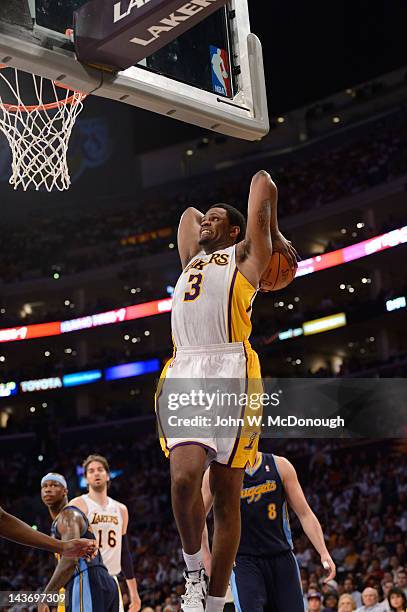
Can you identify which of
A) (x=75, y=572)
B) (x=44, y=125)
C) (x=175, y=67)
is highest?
(x=44, y=125)

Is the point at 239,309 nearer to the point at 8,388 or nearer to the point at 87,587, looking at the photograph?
the point at 87,587

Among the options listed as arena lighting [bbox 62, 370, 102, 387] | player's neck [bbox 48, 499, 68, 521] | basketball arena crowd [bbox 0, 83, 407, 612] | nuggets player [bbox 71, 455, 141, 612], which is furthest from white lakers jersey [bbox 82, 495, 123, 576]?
arena lighting [bbox 62, 370, 102, 387]

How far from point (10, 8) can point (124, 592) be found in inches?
487

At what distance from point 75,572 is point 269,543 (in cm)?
151

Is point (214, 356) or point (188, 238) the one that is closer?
point (214, 356)

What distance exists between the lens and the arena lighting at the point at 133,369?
27406mm

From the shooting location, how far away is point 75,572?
625cm

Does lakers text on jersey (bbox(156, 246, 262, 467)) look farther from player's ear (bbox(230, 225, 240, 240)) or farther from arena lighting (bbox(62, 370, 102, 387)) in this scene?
arena lighting (bbox(62, 370, 102, 387))

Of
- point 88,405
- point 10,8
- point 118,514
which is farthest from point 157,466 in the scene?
point 10,8

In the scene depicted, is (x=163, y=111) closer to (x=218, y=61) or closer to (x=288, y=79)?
(x=218, y=61)

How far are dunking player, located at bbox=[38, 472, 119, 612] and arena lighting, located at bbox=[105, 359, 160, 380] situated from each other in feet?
68.5

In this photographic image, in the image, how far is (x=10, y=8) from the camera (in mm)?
4602

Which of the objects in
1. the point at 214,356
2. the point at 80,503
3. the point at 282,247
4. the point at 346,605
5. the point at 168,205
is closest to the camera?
the point at 214,356

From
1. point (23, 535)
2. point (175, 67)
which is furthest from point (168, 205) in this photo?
point (23, 535)
